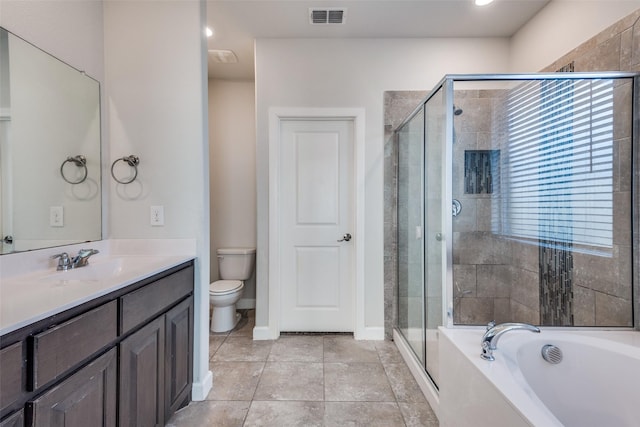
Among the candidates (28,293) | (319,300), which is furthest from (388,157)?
(28,293)

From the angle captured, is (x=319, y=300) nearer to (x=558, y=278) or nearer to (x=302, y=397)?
(x=302, y=397)

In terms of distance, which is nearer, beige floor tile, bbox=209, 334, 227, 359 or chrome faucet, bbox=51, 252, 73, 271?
chrome faucet, bbox=51, 252, 73, 271

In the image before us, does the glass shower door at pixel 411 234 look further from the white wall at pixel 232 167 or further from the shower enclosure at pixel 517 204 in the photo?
the white wall at pixel 232 167

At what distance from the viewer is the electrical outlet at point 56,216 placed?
138cm

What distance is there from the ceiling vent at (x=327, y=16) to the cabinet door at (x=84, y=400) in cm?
246

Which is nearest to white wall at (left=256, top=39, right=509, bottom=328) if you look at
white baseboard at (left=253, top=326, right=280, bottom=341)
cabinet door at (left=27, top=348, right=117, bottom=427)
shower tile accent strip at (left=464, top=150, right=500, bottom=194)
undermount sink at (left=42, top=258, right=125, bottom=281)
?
white baseboard at (left=253, top=326, right=280, bottom=341)

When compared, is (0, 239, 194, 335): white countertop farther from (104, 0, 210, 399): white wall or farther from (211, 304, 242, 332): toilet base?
(211, 304, 242, 332): toilet base

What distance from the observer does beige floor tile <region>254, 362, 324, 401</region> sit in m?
1.71

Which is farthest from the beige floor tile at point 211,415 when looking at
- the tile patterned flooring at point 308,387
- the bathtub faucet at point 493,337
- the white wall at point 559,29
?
the white wall at point 559,29

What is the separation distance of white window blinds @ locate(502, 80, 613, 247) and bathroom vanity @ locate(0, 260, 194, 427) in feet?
7.65

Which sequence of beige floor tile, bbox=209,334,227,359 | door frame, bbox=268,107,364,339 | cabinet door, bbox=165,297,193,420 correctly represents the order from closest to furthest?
cabinet door, bbox=165,297,193,420 < beige floor tile, bbox=209,334,227,359 < door frame, bbox=268,107,364,339

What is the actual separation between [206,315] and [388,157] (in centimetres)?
191

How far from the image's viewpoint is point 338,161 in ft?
8.37

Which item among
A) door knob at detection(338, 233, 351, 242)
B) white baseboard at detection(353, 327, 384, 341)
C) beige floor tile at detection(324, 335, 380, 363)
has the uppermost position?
door knob at detection(338, 233, 351, 242)
